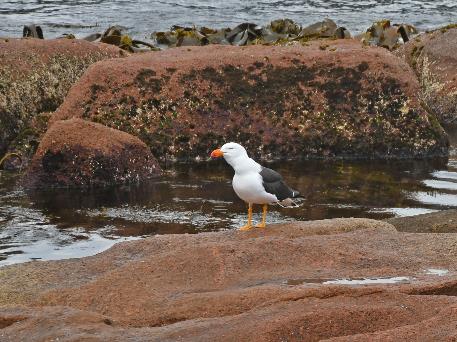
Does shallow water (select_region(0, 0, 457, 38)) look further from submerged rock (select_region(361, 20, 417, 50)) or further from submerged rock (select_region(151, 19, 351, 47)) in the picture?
submerged rock (select_region(361, 20, 417, 50))

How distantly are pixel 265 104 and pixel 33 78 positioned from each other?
2983 millimetres

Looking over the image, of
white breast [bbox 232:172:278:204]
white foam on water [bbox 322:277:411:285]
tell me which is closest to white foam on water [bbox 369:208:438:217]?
white breast [bbox 232:172:278:204]

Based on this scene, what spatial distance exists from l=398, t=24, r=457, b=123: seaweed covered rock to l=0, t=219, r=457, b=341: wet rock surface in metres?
7.30

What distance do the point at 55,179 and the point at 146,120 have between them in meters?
1.78

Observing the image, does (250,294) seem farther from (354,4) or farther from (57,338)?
(354,4)

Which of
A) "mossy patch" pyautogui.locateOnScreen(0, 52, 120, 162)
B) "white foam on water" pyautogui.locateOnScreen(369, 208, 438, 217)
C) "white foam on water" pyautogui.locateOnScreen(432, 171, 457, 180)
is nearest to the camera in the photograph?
"white foam on water" pyautogui.locateOnScreen(369, 208, 438, 217)

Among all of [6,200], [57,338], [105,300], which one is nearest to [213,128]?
[6,200]

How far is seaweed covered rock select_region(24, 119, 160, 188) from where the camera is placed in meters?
10.6

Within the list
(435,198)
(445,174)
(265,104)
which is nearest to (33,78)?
(265,104)

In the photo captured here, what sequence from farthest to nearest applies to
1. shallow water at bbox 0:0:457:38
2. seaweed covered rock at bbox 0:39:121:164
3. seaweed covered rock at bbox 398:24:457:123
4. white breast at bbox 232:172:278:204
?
shallow water at bbox 0:0:457:38
seaweed covered rock at bbox 398:24:457:123
seaweed covered rock at bbox 0:39:121:164
white breast at bbox 232:172:278:204

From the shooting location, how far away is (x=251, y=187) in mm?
7672

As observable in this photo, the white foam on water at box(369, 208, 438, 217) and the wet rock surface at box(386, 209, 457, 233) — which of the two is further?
the white foam on water at box(369, 208, 438, 217)

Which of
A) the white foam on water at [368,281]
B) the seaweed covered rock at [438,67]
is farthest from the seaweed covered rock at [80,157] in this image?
the white foam on water at [368,281]

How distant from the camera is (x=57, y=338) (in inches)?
190
